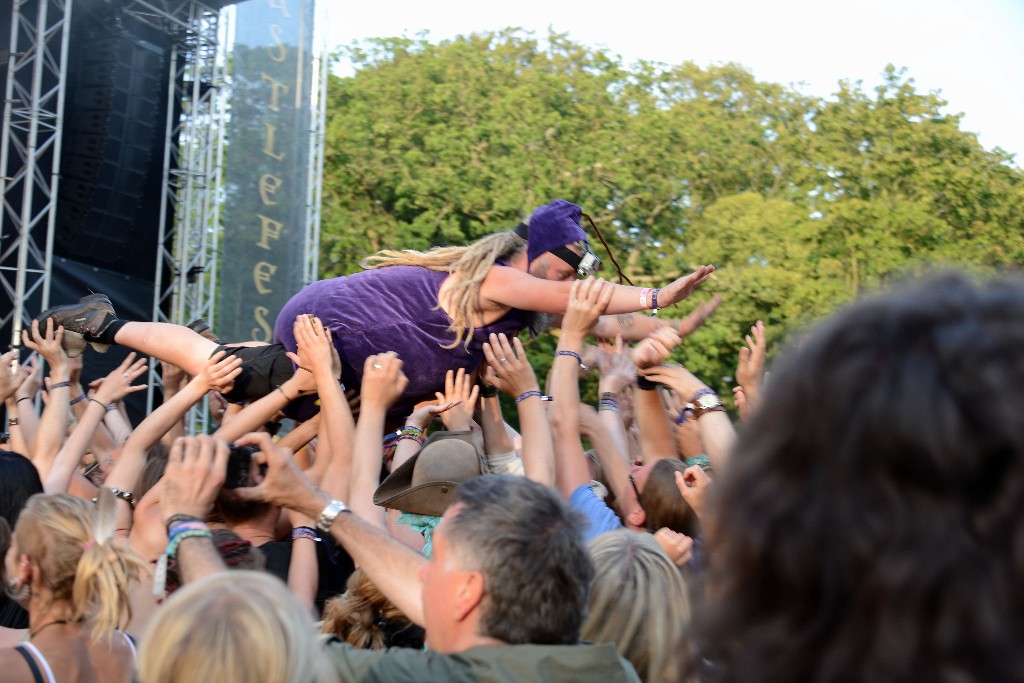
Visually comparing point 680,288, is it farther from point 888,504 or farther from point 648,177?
point 648,177

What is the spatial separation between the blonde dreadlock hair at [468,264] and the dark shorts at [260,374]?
0.71m

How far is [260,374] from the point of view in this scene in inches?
171

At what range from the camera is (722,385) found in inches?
741

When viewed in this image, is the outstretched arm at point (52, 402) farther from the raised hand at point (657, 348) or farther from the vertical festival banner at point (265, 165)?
the vertical festival banner at point (265, 165)


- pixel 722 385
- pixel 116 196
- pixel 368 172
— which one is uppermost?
pixel 368 172

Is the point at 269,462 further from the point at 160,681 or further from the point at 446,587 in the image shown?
the point at 160,681

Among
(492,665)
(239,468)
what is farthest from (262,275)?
(492,665)

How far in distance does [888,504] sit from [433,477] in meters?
2.31

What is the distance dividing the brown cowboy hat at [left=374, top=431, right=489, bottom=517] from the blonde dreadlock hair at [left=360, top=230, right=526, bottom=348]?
106 centimetres

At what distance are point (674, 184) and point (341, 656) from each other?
1899cm

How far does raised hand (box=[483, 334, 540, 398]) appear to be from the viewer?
3.68 metres

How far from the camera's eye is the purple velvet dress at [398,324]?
4219 mm

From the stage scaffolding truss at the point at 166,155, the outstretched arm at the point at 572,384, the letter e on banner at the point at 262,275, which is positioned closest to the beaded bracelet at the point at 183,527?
the outstretched arm at the point at 572,384

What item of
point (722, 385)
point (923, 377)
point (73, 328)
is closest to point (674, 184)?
point (722, 385)
